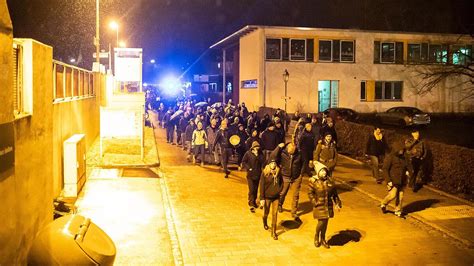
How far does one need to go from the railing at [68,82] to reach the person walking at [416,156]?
917 centimetres

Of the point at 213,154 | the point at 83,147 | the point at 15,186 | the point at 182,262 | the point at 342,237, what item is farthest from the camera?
the point at 213,154

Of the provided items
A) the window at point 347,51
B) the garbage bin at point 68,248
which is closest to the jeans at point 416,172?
the garbage bin at point 68,248

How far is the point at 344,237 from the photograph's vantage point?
9906mm

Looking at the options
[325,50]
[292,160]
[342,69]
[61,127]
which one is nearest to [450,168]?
[292,160]

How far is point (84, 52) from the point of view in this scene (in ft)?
202

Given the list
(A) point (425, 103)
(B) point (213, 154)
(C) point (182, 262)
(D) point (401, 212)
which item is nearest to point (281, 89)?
(A) point (425, 103)

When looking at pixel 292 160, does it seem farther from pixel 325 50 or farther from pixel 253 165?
pixel 325 50

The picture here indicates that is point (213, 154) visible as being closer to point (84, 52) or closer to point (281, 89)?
point (281, 89)

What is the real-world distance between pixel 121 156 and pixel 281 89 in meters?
20.6

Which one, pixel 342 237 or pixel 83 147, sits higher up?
pixel 83 147

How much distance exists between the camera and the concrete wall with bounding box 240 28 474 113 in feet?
123

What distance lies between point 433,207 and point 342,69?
91.8ft

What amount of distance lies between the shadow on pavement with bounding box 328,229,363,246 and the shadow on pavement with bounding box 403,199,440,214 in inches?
88.2

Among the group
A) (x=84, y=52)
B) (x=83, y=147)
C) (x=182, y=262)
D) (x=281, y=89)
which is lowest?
(x=182, y=262)
